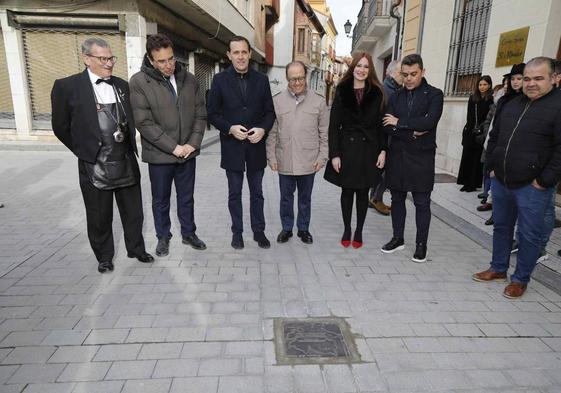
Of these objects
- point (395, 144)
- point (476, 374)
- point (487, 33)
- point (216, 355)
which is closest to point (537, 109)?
point (395, 144)

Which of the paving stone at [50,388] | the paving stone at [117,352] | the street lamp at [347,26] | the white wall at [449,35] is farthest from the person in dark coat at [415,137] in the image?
the street lamp at [347,26]

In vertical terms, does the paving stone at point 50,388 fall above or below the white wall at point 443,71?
below

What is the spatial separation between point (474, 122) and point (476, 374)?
17.0 ft

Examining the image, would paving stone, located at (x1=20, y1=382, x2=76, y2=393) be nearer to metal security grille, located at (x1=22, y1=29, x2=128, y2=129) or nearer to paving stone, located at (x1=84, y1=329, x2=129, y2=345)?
paving stone, located at (x1=84, y1=329, x2=129, y2=345)

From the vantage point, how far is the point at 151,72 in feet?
12.0

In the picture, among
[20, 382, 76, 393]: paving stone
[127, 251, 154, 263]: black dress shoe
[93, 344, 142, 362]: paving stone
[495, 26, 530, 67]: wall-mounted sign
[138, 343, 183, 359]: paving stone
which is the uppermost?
[495, 26, 530, 67]: wall-mounted sign

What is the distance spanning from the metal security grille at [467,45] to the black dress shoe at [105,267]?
7.38 metres

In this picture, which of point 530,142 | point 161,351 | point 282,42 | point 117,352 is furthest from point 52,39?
point 282,42

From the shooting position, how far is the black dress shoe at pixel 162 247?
405cm

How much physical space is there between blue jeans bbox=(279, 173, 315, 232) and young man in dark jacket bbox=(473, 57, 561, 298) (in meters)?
1.80

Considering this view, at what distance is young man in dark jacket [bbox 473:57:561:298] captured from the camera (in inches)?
116

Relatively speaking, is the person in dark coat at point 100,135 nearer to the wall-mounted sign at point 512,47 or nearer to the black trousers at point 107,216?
the black trousers at point 107,216

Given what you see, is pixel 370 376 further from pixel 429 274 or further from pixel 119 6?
pixel 119 6

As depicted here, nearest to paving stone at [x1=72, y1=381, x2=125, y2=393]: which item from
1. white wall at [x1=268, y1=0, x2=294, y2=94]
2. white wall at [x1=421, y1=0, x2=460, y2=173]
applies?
white wall at [x1=421, y1=0, x2=460, y2=173]
